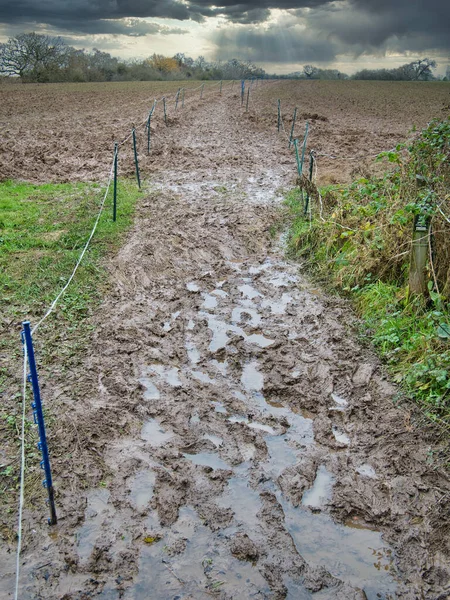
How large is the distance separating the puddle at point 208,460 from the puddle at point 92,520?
748 mm

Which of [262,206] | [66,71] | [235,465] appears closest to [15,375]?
[235,465]

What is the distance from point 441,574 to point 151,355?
11.3 ft

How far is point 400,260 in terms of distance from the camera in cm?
675

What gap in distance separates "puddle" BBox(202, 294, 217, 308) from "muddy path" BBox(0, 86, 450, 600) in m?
0.03

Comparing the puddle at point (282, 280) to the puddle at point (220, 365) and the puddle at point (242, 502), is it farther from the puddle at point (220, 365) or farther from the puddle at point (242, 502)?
the puddle at point (242, 502)

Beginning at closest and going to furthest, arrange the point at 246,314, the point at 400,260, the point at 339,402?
the point at 339,402, the point at 246,314, the point at 400,260

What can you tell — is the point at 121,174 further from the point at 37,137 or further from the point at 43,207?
the point at 37,137

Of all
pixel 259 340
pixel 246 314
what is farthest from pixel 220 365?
pixel 246 314

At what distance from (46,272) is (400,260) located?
4.98 meters

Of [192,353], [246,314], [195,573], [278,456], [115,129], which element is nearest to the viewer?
[195,573]

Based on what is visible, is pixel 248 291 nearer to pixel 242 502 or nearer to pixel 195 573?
pixel 242 502

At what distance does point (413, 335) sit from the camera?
18.2 feet

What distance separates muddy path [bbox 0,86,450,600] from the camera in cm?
325

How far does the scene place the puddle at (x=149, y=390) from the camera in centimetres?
495
